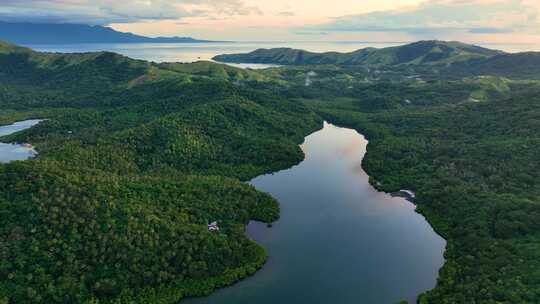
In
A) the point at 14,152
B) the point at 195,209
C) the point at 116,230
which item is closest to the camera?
the point at 116,230

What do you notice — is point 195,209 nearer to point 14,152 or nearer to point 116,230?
point 116,230

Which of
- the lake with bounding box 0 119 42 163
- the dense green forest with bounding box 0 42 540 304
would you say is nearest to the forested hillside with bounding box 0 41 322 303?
the dense green forest with bounding box 0 42 540 304

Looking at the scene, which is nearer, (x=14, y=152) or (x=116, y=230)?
(x=116, y=230)

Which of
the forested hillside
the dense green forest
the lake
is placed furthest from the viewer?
the lake

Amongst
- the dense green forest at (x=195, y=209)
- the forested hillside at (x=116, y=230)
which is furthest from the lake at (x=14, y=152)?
the forested hillside at (x=116, y=230)

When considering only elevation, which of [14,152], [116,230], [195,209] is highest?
[116,230]

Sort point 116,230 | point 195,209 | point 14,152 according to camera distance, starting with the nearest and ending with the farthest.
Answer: point 116,230, point 195,209, point 14,152

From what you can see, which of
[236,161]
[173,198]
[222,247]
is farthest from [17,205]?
[236,161]

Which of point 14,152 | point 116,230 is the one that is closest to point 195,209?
point 116,230

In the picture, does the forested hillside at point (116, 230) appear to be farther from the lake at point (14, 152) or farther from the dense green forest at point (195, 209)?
the lake at point (14, 152)

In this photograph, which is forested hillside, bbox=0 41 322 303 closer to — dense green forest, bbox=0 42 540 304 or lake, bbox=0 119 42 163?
dense green forest, bbox=0 42 540 304

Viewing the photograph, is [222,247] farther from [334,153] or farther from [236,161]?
[334,153]
